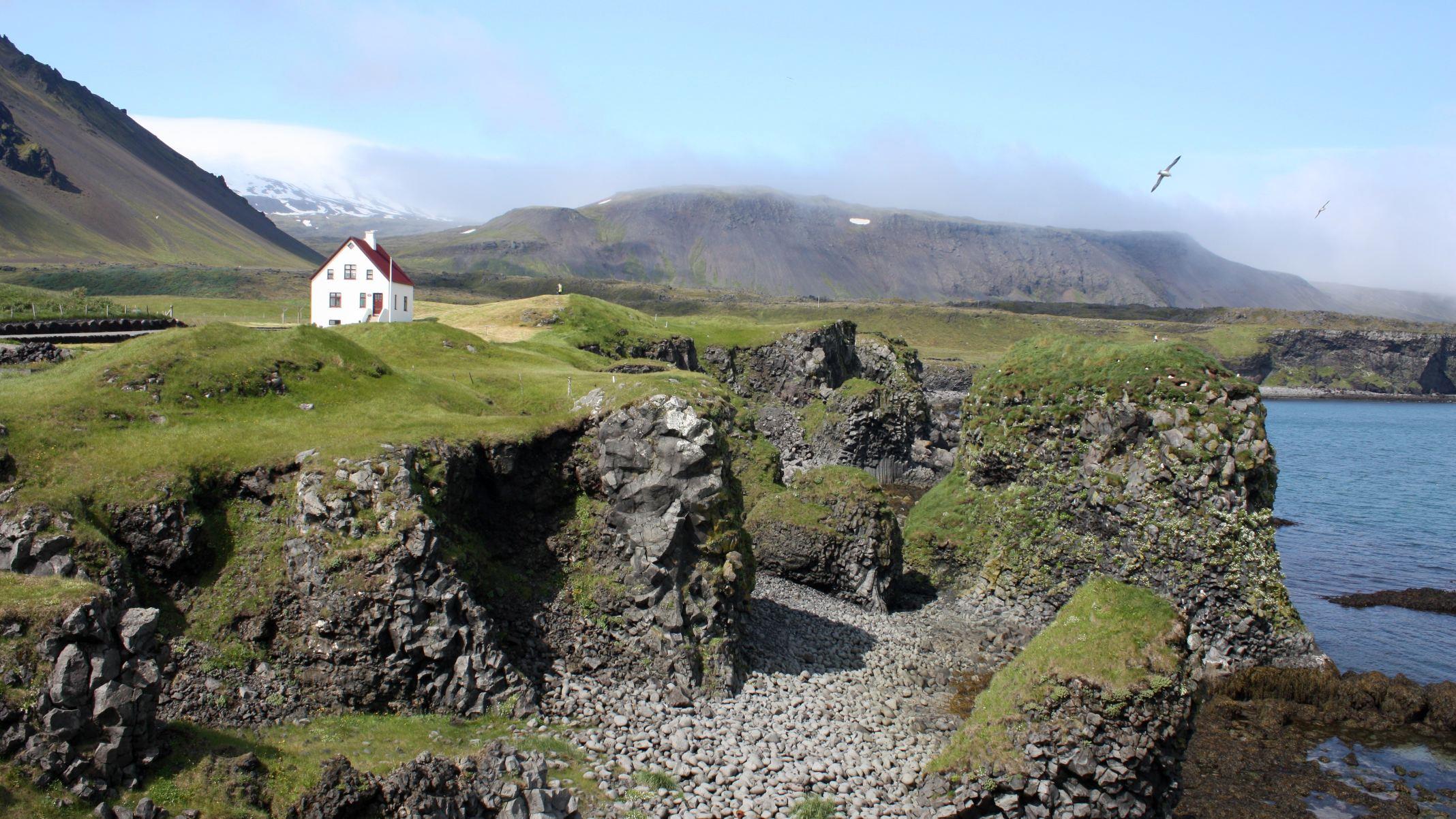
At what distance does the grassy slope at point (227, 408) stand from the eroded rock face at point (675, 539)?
6.06 feet

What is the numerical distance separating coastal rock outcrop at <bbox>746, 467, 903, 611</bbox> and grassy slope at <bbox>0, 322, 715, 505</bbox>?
9162mm

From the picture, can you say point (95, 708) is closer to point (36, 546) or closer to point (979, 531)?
point (36, 546)

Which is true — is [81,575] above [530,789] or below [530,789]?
above

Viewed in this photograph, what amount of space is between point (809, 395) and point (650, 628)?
63240mm

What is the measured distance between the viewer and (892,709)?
100ft

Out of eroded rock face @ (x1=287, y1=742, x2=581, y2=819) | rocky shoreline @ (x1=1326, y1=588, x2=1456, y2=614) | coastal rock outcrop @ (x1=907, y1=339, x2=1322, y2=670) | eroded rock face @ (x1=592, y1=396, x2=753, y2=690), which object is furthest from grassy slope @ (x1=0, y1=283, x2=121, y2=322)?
rocky shoreline @ (x1=1326, y1=588, x2=1456, y2=614)

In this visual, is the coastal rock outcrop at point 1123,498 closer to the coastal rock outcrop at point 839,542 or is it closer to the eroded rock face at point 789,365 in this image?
the coastal rock outcrop at point 839,542

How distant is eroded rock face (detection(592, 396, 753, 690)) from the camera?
2986 centimetres

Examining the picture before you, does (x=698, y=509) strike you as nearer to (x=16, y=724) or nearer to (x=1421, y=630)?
(x=16, y=724)

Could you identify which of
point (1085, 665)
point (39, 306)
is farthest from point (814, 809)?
point (39, 306)

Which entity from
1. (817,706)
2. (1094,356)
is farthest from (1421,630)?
(817,706)

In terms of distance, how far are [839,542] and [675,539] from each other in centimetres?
1351

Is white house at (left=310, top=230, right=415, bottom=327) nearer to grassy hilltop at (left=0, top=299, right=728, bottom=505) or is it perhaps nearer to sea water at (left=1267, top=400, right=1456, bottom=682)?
grassy hilltop at (left=0, top=299, right=728, bottom=505)

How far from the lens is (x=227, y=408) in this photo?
1199 inches
